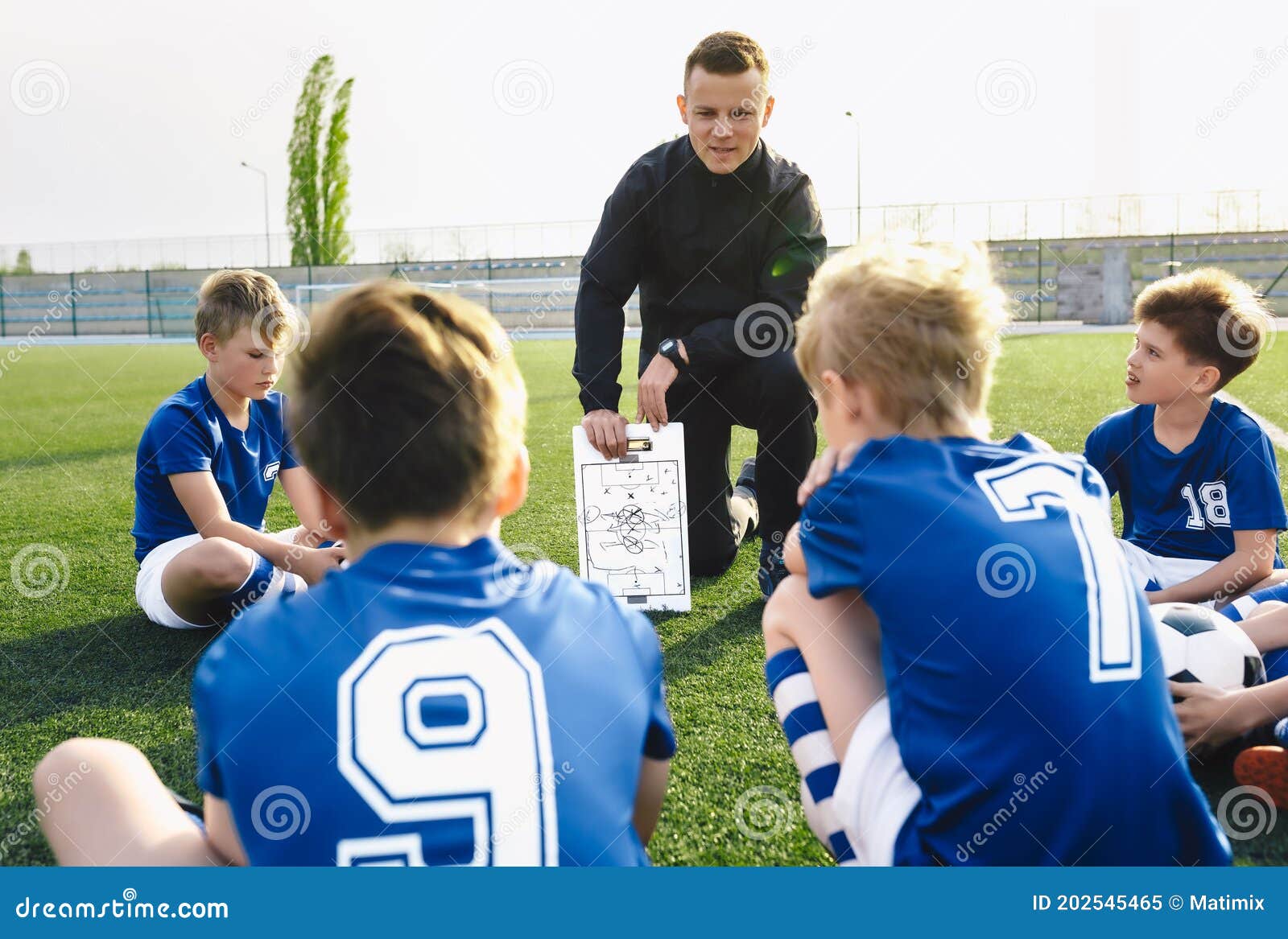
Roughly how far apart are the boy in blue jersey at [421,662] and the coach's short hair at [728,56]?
246cm

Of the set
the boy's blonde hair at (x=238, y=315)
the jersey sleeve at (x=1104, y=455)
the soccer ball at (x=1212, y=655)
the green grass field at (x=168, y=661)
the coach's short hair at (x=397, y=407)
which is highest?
the boy's blonde hair at (x=238, y=315)

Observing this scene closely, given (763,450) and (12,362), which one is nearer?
(763,450)

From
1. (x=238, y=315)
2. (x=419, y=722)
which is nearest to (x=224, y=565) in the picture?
(x=238, y=315)

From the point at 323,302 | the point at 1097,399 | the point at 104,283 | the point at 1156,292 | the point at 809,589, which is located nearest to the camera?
the point at 323,302

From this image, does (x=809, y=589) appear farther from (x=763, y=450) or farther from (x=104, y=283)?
(x=104, y=283)

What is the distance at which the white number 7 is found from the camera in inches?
54.2

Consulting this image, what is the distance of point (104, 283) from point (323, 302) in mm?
43068

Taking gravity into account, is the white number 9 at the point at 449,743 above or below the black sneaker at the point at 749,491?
above

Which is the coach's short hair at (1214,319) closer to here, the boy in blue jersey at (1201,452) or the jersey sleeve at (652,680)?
the boy in blue jersey at (1201,452)

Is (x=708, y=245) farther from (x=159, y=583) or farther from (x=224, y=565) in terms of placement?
(x=159, y=583)

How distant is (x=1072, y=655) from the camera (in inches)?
53.7

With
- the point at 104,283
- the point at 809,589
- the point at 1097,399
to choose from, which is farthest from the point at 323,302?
the point at 104,283

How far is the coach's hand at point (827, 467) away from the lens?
161 centimetres

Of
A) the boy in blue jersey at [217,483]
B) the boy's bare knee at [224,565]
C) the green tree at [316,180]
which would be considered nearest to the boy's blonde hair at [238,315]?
the boy in blue jersey at [217,483]
